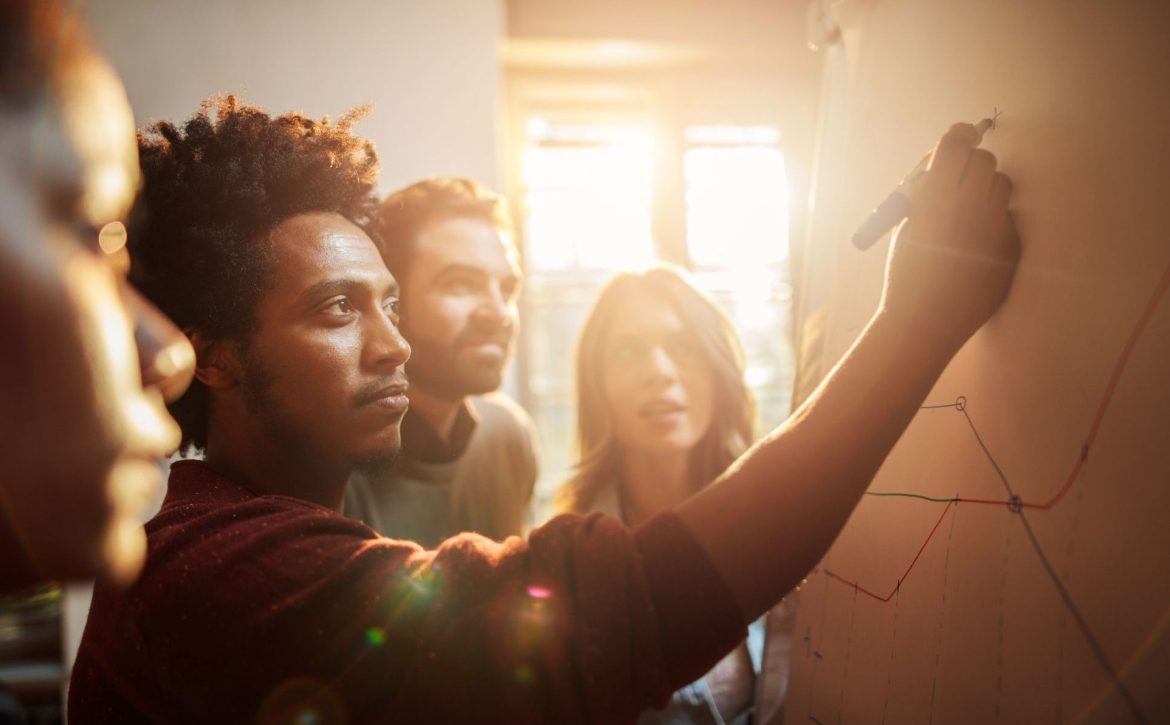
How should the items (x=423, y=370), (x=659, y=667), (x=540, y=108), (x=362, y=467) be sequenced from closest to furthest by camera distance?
1. (x=659, y=667)
2. (x=362, y=467)
3. (x=423, y=370)
4. (x=540, y=108)

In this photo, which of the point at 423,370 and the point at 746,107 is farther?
the point at 746,107

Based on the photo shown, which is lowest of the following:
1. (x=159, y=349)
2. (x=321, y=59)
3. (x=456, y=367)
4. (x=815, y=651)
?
(x=815, y=651)

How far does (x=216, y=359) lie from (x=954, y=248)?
51cm

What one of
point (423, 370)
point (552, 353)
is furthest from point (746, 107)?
point (423, 370)

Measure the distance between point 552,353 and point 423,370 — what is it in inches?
66.7

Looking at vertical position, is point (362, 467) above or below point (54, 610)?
above

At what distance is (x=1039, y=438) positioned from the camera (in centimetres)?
45

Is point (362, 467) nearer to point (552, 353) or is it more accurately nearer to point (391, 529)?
point (391, 529)

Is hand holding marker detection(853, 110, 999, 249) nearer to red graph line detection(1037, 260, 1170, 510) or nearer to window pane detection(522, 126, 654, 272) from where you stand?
red graph line detection(1037, 260, 1170, 510)

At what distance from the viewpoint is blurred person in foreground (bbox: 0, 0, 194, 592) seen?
32 cm

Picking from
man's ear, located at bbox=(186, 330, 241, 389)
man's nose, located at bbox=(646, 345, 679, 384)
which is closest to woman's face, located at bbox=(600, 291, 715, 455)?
man's nose, located at bbox=(646, 345, 679, 384)

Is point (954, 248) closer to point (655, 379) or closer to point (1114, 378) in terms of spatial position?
point (1114, 378)

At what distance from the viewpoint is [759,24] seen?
2369 millimetres

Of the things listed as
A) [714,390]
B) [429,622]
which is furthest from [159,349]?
[714,390]
